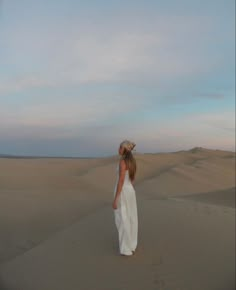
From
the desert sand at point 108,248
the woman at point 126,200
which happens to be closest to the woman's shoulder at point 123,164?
the woman at point 126,200

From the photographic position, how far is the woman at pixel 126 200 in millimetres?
5824

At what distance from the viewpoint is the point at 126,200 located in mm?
5926

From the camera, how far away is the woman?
5824mm

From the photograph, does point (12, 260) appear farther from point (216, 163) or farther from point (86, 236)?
point (216, 163)

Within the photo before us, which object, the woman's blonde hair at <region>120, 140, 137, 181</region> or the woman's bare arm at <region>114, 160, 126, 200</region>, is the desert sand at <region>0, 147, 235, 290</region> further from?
the woman's blonde hair at <region>120, 140, 137, 181</region>

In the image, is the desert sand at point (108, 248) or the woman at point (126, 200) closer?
the desert sand at point (108, 248)

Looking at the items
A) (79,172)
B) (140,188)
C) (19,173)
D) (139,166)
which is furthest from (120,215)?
(139,166)

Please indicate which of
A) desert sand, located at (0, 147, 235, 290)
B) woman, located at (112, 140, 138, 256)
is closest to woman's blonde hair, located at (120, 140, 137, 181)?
woman, located at (112, 140, 138, 256)

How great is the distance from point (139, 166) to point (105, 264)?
2291 cm

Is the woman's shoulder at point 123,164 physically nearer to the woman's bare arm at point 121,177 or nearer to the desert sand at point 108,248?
the woman's bare arm at point 121,177

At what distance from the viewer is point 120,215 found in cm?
595

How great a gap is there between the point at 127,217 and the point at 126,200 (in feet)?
0.78

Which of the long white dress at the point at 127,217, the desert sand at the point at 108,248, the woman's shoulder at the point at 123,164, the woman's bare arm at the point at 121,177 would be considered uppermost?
the woman's shoulder at the point at 123,164

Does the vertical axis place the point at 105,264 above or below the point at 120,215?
below
